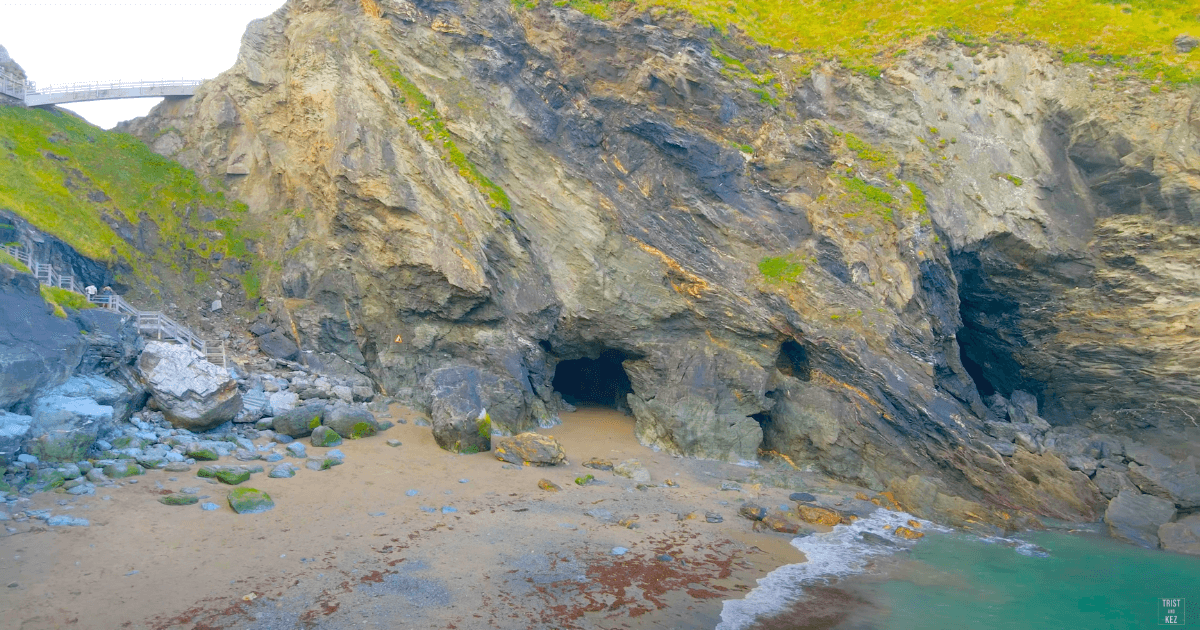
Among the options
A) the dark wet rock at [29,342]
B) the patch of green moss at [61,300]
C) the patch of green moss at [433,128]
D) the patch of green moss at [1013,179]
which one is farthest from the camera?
the patch of green moss at [1013,179]

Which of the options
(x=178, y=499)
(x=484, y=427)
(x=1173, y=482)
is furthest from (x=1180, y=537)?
(x=178, y=499)

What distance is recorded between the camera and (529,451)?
18.9 metres

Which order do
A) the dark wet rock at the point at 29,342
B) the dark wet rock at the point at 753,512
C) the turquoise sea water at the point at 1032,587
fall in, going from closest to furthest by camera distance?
the turquoise sea water at the point at 1032,587, the dark wet rock at the point at 29,342, the dark wet rock at the point at 753,512

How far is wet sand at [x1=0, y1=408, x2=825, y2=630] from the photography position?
32.1ft

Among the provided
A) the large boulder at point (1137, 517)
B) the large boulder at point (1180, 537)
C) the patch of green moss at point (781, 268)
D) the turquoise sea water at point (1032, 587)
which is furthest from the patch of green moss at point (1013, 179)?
the turquoise sea water at point (1032, 587)

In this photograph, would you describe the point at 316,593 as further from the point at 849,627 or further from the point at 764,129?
the point at 764,129

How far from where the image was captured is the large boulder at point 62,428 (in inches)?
530

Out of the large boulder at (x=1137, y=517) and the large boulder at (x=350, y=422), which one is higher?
the large boulder at (x=350, y=422)

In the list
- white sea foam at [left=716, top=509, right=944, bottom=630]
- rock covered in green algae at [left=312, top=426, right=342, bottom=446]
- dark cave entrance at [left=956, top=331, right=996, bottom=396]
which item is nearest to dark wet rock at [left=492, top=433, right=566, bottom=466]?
rock covered in green algae at [left=312, top=426, right=342, bottom=446]

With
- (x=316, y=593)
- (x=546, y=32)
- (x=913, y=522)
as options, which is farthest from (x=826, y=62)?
(x=316, y=593)

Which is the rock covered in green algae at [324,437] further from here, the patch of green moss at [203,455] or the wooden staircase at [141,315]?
the wooden staircase at [141,315]

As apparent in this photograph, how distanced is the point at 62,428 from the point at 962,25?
32197 mm

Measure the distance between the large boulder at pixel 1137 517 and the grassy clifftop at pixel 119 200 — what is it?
97.9ft

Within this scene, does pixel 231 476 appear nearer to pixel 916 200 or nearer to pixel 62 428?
pixel 62 428
